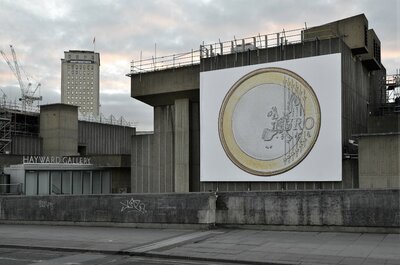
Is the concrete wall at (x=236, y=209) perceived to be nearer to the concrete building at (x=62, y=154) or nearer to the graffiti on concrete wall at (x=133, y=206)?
the graffiti on concrete wall at (x=133, y=206)

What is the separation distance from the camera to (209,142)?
37312 mm

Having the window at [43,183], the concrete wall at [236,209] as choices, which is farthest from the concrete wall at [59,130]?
the concrete wall at [236,209]

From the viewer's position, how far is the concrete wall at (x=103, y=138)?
7631 centimetres

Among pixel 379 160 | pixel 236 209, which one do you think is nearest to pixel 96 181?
pixel 379 160

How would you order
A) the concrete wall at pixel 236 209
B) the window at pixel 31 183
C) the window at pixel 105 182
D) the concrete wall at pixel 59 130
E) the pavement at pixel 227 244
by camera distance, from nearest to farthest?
the pavement at pixel 227 244
the concrete wall at pixel 236 209
the window at pixel 31 183
the window at pixel 105 182
the concrete wall at pixel 59 130

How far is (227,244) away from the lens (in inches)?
640

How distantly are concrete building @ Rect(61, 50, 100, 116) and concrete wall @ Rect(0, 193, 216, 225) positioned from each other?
13120cm

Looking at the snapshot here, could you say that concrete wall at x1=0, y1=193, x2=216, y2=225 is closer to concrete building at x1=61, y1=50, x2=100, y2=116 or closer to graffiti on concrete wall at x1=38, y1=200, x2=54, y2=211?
graffiti on concrete wall at x1=38, y1=200, x2=54, y2=211

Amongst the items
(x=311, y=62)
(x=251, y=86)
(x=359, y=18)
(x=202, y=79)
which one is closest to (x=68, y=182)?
(x=202, y=79)

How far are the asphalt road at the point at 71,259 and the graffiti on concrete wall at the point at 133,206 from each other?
555 cm

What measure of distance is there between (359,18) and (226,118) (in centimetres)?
1242

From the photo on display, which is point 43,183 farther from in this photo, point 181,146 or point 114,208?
point 114,208

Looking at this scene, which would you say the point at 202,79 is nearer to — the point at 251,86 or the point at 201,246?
the point at 251,86

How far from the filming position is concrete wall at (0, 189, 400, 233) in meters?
17.5
